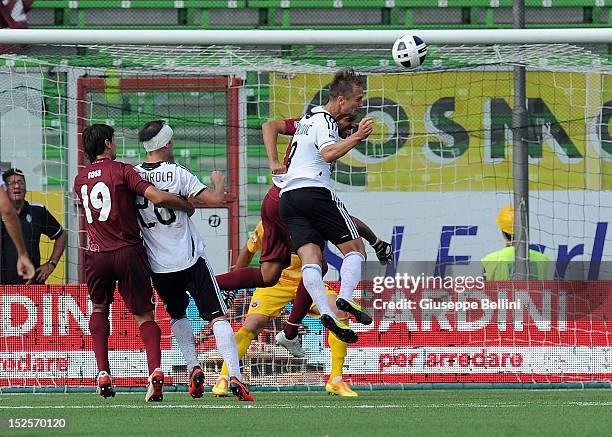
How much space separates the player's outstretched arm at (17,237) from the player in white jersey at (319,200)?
8.47ft

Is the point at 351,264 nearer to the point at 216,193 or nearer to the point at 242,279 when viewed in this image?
the point at 216,193

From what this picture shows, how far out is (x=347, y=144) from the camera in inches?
320

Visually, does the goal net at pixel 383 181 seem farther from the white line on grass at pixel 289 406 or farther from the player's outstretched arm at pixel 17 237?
the player's outstretched arm at pixel 17 237

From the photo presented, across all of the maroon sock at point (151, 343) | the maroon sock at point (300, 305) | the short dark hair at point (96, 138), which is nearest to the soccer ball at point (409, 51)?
the maroon sock at point (300, 305)

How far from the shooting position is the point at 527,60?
1196cm

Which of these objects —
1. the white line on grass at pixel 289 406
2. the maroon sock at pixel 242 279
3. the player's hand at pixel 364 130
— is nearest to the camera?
the white line on grass at pixel 289 406

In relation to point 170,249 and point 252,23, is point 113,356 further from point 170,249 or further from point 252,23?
point 252,23

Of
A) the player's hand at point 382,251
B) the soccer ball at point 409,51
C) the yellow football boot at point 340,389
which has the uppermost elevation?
the soccer ball at point 409,51

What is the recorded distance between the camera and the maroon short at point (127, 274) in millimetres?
8305

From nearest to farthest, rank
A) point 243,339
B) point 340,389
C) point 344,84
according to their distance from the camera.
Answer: point 344,84 < point 340,389 < point 243,339

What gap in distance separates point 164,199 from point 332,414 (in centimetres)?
181

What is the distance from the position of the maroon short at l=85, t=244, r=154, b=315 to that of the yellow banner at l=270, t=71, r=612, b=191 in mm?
5135

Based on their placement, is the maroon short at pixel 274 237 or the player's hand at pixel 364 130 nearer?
the player's hand at pixel 364 130

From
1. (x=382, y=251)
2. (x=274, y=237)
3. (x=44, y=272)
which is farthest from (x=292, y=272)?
(x=44, y=272)
